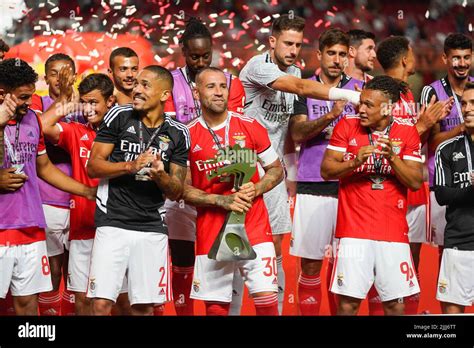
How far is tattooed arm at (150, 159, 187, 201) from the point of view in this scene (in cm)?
522

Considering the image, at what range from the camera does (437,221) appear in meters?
6.42

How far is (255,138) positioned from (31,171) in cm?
126

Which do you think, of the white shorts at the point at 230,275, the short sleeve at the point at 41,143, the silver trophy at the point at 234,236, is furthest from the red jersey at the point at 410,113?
the short sleeve at the point at 41,143

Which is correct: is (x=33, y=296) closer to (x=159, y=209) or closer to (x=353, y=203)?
(x=159, y=209)

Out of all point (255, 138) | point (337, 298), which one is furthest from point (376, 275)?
point (255, 138)

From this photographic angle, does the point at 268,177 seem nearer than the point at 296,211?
Yes

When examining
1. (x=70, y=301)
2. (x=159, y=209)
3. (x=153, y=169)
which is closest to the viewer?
(x=153, y=169)

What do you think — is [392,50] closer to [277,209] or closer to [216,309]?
[277,209]

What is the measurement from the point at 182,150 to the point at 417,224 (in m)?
1.86

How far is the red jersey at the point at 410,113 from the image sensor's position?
20.4 ft

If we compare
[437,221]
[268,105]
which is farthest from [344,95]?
[437,221]

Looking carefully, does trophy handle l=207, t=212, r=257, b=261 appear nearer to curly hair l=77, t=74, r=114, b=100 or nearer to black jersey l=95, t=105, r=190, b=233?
black jersey l=95, t=105, r=190, b=233

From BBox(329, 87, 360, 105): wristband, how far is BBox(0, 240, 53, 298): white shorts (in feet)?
6.47

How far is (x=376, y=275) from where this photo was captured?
570 cm
